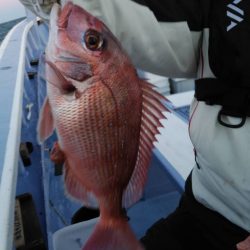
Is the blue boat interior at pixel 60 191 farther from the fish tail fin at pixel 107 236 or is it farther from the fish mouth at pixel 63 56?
the fish mouth at pixel 63 56

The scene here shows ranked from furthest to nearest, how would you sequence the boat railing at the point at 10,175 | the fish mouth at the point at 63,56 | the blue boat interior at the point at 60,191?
the blue boat interior at the point at 60,191 < the boat railing at the point at 10,175 < the fish mouth at the point at 63,56

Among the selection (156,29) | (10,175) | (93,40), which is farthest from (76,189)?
(10,175)

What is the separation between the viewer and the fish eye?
0.70 m

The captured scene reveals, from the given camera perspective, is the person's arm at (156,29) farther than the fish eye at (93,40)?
Yes

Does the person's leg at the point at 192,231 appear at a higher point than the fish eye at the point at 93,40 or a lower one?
lower

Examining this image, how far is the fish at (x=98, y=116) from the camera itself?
→ 0.70m

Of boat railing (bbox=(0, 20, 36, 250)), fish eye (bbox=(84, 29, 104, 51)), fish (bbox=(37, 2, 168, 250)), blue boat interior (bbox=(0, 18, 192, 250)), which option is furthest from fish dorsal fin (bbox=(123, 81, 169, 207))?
blue boat interior (bbox=(0, 18, 192, 250))

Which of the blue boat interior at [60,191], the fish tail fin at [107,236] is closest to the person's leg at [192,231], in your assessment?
the blue boat interior at [60,191]

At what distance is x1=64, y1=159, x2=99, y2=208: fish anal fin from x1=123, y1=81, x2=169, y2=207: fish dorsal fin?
0.25 feet

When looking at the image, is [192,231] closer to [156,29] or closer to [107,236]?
[107,236]

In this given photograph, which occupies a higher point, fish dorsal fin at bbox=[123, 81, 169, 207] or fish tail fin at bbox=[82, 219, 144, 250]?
fish dorsal fin at bbox=[123, 81, 169, 207]

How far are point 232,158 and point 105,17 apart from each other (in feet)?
1.60

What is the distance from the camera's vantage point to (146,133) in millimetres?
784

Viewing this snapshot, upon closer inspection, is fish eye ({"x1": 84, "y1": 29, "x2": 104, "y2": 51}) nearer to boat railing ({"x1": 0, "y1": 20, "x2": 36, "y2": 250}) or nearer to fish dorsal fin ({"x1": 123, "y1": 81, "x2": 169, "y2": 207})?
fish dorsal fin ({"x1": 123, "y1": 81, "x2": 169, "y2": 207})
